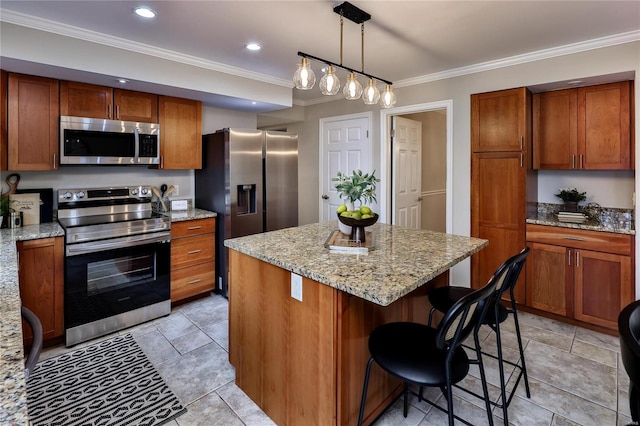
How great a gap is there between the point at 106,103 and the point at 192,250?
5.12 feet

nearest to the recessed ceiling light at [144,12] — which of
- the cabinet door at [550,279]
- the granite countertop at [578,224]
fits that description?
the granite countertop at [578,224]

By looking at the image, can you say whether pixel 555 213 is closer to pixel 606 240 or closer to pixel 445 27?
pixel 606 240

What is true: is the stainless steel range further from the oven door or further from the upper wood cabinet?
the upper wood cabinet

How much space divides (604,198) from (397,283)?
3.11 m

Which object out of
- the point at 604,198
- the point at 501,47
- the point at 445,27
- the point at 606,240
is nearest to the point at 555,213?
the point at 604,198

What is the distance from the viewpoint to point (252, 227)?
3.82 meters

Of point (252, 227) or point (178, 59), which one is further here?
point (252, 227)

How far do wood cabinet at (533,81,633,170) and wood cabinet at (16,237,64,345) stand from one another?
14.2ft

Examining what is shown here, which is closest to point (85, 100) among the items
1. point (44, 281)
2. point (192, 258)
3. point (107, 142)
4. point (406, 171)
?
point (107, 142)

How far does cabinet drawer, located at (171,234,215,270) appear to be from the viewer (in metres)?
3.41

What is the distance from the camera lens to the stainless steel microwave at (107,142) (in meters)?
2.92

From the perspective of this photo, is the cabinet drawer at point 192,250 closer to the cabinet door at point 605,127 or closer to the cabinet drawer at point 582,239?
the cabinet drawer at point 582,239

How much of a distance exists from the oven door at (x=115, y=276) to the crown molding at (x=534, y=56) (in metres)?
3.20

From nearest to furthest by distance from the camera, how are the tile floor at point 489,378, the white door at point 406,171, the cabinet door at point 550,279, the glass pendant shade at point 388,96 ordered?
1. the tile floor at point 489,378
2. the glass pendant shade at point 388,96
3. the cabinet door at point 550,279
4. the white door at point 406,171
